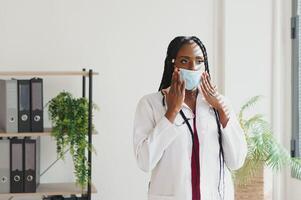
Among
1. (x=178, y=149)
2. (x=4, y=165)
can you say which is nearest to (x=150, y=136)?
(x=178, y=149)

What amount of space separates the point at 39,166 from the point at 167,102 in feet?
5.46

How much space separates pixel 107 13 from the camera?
377cm

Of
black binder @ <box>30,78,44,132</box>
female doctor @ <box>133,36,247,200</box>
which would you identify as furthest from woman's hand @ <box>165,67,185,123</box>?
black binder @ <box>30,78,44,132</box>

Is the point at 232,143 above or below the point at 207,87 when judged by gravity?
below

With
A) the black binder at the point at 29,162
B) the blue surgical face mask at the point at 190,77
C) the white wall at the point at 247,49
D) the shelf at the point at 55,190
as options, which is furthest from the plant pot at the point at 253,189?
the blue surgical face mask at the point at 190,77

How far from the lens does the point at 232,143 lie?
219 cm

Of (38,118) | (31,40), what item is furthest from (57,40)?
(38,118)

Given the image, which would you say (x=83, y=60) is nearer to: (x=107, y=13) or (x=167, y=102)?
(x=107, y=13)

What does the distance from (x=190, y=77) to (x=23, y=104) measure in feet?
4.82

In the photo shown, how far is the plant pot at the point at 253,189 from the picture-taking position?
3586 millimetres

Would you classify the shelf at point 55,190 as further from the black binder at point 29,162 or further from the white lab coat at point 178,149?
the white lab coat at point 178,149

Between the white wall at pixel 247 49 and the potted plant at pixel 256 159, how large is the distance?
291 mm

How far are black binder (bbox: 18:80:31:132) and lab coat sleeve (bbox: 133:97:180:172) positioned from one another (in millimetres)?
1335

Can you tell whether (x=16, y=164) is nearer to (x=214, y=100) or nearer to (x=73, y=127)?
(x=73, y=127)
